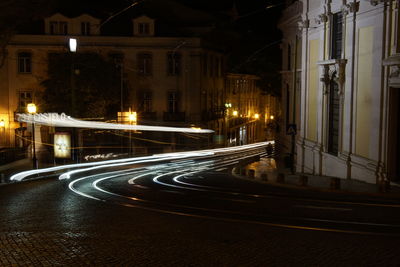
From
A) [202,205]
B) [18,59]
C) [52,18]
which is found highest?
[52,18]

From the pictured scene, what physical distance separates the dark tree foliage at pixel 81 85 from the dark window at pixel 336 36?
24.5 metres

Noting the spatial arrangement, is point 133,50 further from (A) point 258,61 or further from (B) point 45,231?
(B) point 45,231

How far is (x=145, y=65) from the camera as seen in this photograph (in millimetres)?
52125

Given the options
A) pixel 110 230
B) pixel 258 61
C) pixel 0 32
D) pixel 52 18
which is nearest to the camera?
pixel 110 230

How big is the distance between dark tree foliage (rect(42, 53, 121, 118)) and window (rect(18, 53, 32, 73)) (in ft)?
12.7

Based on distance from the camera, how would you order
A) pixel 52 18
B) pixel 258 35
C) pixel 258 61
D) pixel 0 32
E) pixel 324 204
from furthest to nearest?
pixel 258 35, pixel 258 61, pixel 52 18, pixel 0 32, pixel 324 204

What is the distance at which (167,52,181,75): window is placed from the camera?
5194 centimetres

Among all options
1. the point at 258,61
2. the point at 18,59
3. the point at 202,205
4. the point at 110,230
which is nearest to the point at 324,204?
the point at 202,205

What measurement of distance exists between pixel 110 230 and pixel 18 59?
139 feet

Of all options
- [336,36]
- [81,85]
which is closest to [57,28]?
[81,85]

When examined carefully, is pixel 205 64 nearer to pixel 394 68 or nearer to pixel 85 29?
pixel 85 29

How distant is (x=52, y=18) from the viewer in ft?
167

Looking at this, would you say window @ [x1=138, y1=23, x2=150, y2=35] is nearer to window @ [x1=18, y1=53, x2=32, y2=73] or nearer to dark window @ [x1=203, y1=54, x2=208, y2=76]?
dark window @ [x1=203, y1=54, x2=208, y2=76]

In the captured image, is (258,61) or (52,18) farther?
(258,61)
